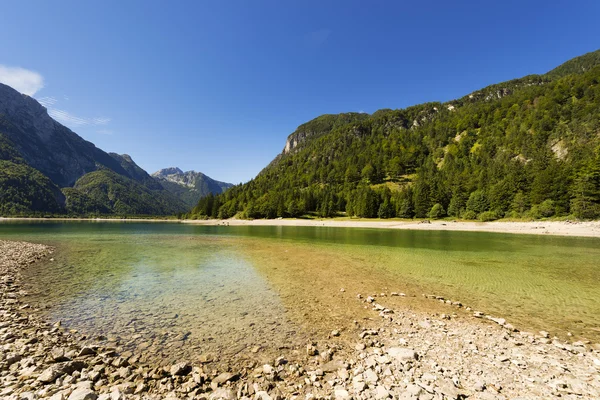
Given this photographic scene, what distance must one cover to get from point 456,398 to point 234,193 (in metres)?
174

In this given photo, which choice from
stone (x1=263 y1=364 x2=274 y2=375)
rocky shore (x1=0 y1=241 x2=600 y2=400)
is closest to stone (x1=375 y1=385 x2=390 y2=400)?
rocky shore (x1=0 y1=241 x2=600 y2=400)

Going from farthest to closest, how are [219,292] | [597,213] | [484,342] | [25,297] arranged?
[597,213]
[219,292]
[25,297]
[484,342]

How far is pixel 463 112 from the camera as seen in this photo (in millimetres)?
194625

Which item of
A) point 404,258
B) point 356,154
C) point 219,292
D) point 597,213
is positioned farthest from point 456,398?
point 356,154

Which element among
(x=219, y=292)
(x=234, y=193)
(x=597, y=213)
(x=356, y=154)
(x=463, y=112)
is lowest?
(x=219, y=292)

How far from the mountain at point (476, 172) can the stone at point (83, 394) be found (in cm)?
8833

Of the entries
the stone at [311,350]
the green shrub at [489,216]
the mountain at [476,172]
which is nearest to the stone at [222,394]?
the stone at [311,350]

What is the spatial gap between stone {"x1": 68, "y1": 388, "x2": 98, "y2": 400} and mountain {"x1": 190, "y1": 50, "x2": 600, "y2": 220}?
88325mm

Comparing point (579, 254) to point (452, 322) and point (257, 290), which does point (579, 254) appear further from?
point (257, 290)

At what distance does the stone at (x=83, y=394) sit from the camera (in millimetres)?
4922

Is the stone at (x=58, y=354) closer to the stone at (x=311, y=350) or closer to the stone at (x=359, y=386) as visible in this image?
the stone at (x=311, y=350)

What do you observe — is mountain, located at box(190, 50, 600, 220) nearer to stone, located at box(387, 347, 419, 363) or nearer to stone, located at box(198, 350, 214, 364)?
stone, located at box(387, 347, 419, 363)

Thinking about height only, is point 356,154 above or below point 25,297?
above

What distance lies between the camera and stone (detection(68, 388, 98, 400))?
4922 millimetres
